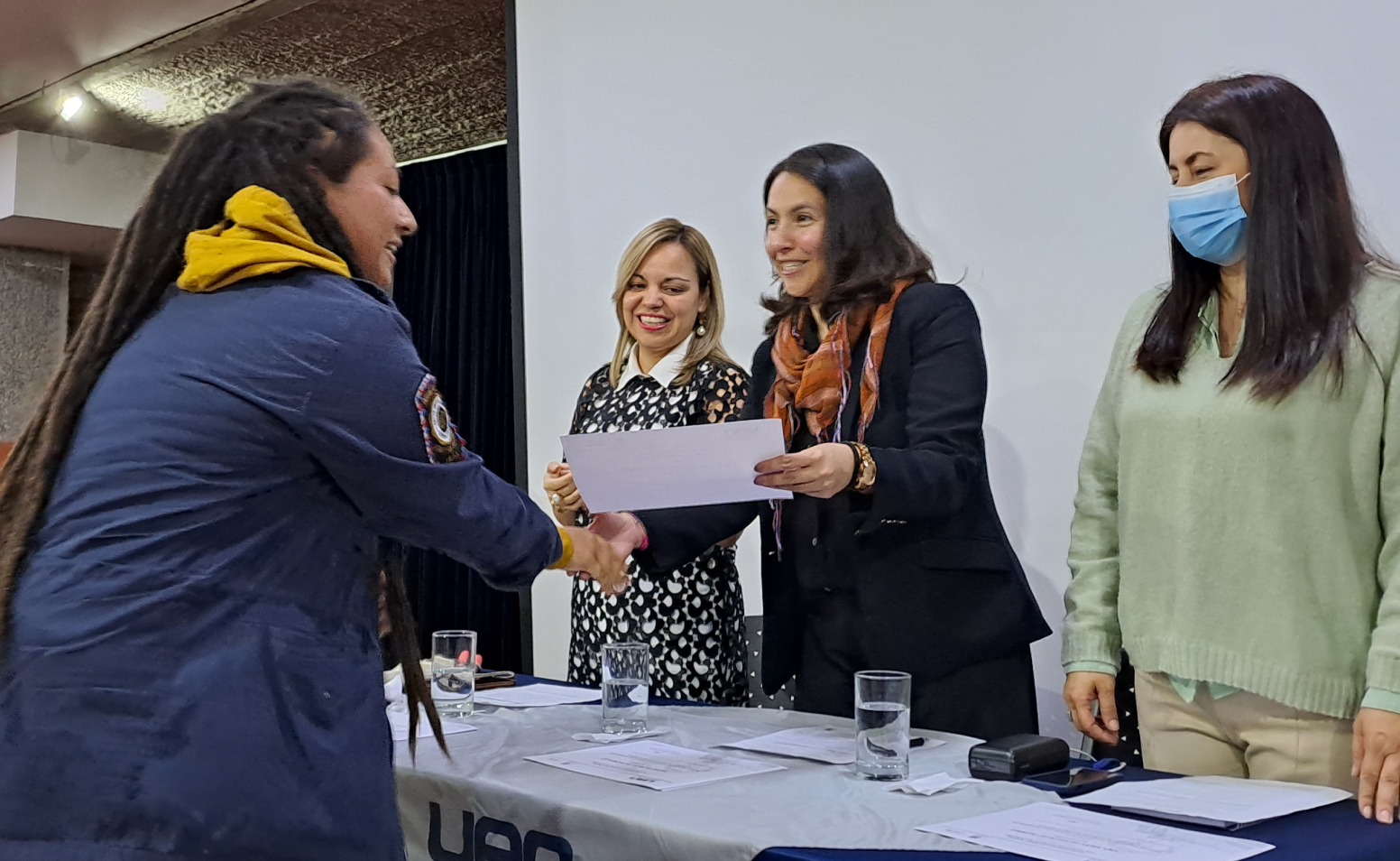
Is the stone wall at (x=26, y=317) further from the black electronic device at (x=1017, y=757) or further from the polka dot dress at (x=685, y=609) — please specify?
the black electronic device at (x=1017, y=757)

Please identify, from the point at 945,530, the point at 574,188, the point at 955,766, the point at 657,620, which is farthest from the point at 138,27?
the point at 955,766

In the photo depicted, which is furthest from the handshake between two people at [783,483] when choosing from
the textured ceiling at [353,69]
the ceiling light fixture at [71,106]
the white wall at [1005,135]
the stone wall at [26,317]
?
the stone wall at [26,317]

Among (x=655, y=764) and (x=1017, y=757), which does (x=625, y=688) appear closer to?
(x=655, y=764)

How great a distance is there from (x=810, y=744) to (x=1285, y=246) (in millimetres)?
820

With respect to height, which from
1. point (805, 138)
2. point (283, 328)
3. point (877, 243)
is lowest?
point (283, 328)

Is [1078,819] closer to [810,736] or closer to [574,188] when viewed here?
[810,736]

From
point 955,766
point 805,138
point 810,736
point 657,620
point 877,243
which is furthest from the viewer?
point 805,138

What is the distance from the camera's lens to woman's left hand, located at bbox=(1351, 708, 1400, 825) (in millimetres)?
1147

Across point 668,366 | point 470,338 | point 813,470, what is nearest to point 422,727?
point 813,470

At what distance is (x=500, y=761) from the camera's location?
4.74 feet

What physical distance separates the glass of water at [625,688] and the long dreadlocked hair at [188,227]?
32 centimetres

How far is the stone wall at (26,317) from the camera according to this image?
650 centimetres

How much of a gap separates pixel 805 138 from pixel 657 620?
49.3 inches

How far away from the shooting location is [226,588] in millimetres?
1048
